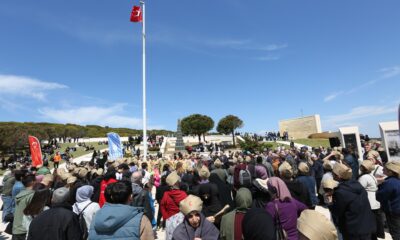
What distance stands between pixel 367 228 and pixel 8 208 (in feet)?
25.9

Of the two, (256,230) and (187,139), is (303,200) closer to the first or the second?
(256,230)

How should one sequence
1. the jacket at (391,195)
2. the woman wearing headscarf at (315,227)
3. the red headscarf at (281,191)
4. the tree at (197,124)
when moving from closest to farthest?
the woman wearing headscarf at (315,227)
the red headscarf at (281,191)
the jacket at (391,195)
the tree at (197,124)

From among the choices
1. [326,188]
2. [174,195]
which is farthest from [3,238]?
[326,188]

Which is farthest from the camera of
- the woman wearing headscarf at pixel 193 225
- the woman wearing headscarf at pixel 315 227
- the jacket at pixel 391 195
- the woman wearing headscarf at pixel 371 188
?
the woman wearing headscarf at pixel 371 188

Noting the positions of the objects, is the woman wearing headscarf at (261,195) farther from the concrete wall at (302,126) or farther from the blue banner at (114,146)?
the concrete wall at (302,126)

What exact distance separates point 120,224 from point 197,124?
172 feet

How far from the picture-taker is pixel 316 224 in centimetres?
185

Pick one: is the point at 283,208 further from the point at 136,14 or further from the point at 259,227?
the point at 136,14

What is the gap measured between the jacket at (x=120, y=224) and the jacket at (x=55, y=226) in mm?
612

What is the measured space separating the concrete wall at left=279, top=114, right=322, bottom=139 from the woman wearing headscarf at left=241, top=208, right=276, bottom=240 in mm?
56577

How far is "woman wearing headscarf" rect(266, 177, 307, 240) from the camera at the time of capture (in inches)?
120

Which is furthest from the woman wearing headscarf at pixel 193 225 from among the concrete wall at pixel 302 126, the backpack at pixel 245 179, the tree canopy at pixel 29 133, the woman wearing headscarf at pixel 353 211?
the concrete wall at pixel 302 126

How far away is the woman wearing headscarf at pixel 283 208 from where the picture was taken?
3.05m

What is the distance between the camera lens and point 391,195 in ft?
13.5
